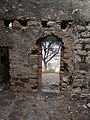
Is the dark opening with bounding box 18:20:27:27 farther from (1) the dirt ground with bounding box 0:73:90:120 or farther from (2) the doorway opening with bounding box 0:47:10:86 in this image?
(1) the dirt ground with bounding box 0:73:90:120

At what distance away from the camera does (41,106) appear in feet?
14.6

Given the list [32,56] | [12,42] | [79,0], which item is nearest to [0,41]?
[12,42]

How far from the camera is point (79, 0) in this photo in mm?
4414

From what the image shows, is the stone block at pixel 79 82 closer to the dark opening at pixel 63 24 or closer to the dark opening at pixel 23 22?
the dark opening at pixel 63 24

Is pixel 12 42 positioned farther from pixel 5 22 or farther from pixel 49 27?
pixel 49 27

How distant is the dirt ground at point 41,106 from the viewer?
4.03 m

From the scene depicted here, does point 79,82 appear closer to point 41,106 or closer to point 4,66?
point 41,106

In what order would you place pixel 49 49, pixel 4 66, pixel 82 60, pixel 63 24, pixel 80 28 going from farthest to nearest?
pixel 49 49, pixel 4 66, pixel 63 24, pixel 82 60, pixel 80 28

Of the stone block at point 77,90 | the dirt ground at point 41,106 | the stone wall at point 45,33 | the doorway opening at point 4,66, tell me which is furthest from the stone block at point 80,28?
the doorway opening at point 4,66

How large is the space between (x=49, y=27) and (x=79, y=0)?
94cm

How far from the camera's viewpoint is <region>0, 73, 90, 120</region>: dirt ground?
159 inches

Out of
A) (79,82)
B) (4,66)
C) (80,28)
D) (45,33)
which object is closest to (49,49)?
(4,66)

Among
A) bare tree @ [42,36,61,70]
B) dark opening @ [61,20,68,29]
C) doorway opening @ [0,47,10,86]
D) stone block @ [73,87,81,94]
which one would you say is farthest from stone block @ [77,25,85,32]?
bare tree @ [42,36,61,70]

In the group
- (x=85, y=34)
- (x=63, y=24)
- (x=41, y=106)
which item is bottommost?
(x=41, y=106)
